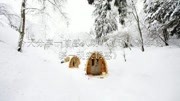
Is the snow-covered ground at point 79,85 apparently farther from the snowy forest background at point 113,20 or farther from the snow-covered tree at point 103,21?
the snow-covered tree at point 103,21

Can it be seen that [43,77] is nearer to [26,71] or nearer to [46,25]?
[26,71]

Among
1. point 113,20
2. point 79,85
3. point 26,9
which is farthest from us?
point 113,20

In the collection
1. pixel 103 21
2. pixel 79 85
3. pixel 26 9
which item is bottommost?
pixel 79 85

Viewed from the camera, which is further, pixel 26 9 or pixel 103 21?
pixel 103 21

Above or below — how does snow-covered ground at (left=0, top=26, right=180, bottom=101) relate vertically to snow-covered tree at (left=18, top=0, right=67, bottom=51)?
below

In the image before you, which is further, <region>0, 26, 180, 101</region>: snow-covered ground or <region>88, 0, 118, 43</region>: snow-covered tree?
<region>88, 0, 118, 43</region>: snow-covered tree

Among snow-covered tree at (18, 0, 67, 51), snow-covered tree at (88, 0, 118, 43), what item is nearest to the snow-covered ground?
snow-covered tree at (18, 0, 67, 51)

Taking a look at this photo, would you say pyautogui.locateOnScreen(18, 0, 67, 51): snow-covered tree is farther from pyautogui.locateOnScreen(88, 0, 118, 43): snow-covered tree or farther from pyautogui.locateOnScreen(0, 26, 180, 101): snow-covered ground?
pyautogui.locateOnScreen(88, 0, 118, 43): snow-covered tree

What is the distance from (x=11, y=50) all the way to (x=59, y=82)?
4.01 meters

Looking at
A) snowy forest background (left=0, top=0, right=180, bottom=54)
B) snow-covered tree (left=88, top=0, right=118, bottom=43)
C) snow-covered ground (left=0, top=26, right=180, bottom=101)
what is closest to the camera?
snow-covered ground (left=0, top=26, right=180, bottom=101)

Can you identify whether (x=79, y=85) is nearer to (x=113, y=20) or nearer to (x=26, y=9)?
(x=26, y=9)

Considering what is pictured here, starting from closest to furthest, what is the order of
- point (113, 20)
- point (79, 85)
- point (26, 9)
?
point (79, 85) → point (26, 9) → point (113, 20)

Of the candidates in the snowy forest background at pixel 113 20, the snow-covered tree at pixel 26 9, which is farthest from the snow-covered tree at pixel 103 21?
the snow-covered tree at pixel 26 9

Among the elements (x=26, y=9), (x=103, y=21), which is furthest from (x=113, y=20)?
(x=26, y=9)
